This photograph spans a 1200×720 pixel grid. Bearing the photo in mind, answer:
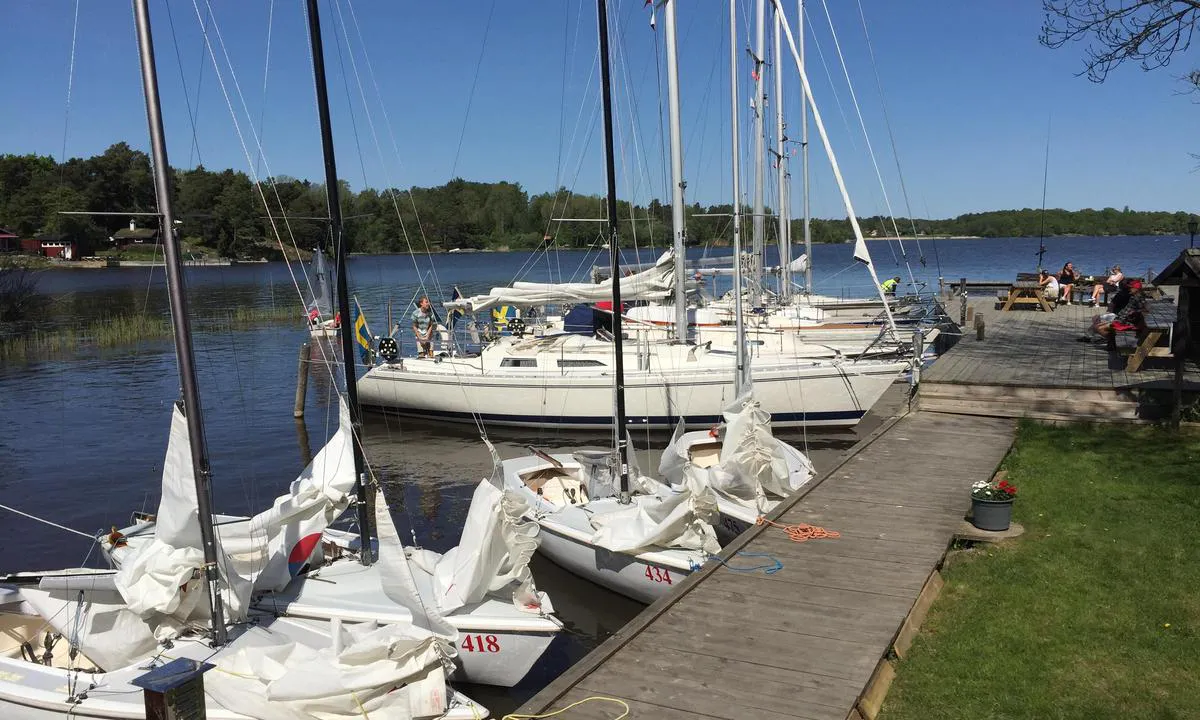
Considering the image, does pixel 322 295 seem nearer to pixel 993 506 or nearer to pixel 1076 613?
pixel 993 506

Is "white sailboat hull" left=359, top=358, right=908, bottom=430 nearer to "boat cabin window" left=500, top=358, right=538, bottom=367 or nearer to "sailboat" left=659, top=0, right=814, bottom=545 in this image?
"boat cabin window" left=500, top=358, right=538, bottom=367

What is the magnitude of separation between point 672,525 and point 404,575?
349 cm

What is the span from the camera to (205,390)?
95.1 feet

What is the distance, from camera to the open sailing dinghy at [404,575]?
26.5 ft

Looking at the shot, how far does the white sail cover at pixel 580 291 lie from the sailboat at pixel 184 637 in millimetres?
14441

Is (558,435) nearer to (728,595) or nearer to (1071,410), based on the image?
(1071,410)

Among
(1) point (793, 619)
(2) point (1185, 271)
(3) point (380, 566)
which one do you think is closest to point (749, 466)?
(1) point (793, 619)

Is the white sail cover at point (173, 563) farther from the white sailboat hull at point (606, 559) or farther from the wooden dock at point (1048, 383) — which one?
the wooden dock at point (1048, 383)

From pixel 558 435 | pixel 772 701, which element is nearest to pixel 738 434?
pixel 772 701

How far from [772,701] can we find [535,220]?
80908mm

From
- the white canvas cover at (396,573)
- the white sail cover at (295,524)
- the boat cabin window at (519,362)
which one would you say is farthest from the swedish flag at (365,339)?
the white canvas cover at (396,573)

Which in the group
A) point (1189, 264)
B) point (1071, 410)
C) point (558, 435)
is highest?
point (1189, 264)

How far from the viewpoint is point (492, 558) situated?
8648 mm

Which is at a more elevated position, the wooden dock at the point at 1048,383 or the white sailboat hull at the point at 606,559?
the wooden dock at the point at 1048,383
